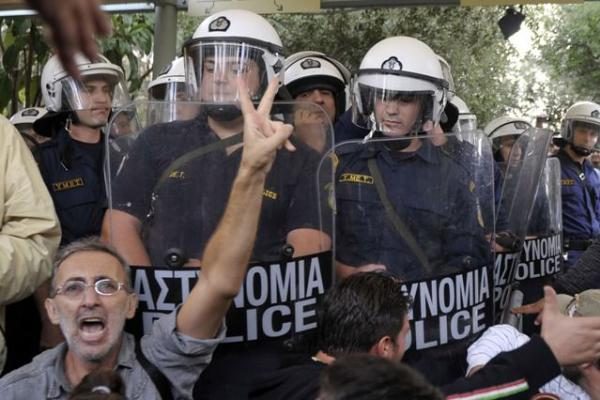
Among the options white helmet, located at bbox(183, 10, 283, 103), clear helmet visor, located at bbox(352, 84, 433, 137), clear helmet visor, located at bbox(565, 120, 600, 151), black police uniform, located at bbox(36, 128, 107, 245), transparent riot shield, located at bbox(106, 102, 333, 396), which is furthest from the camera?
clear helmet visor, located at bbox(565, 120, 600, 151)

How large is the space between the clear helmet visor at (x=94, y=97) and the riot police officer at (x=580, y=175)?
4127 millimetres

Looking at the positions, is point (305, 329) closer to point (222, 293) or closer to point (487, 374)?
point (222, 293)

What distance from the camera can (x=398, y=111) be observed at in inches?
149

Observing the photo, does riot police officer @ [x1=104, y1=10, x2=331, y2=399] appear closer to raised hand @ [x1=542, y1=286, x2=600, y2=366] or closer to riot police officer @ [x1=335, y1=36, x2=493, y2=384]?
riot police officer @ [x1=335, y1=36, x2=493, y2=384]

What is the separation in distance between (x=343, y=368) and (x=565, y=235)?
6.75 metres

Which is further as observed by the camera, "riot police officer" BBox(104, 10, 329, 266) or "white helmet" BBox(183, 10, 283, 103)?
"white helmet" BBox(183, 10, 283, 103)

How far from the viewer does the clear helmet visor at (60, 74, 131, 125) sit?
A: 16.4ft

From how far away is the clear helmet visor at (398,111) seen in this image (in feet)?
12.4

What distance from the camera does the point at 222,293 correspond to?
278cm

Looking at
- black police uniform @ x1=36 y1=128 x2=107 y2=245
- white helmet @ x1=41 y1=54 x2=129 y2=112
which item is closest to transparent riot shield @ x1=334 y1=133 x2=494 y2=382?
black police uniform @ x1=36 y1=128 x2=107 y2=245

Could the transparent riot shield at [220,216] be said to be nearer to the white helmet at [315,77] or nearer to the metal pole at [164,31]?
the white helmet at [315,77]

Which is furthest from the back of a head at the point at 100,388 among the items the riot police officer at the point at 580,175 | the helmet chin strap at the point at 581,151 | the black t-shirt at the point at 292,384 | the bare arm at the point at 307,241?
the helmet chin strap at the point at 581,151

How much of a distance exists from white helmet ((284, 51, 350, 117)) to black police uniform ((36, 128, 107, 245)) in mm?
1279

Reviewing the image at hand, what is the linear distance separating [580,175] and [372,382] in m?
7.30
